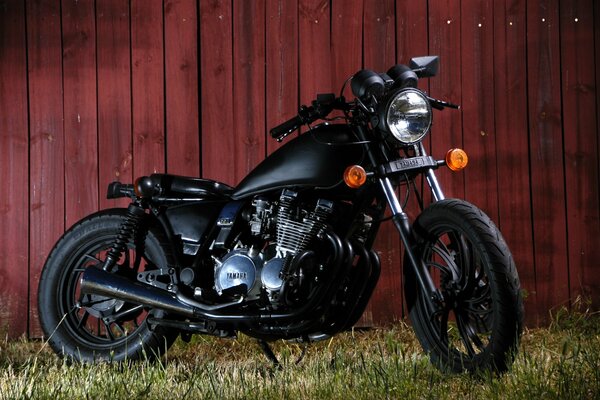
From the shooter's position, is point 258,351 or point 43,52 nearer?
point 258,351

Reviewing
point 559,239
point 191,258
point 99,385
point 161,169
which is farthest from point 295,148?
point 559,239

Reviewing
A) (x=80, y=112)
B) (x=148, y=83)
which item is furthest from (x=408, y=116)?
(x=80, y=112)

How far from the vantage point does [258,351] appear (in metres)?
4.88

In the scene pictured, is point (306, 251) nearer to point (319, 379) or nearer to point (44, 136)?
point (319, 379)

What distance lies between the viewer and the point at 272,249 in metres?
4.04

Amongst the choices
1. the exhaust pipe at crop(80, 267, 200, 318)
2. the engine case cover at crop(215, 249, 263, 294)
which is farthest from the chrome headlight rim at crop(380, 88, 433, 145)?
the exhaust pipe at crop(80, 267, 200, 318)

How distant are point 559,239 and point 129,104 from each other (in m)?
2.61

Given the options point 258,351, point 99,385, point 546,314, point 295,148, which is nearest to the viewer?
point 99,385

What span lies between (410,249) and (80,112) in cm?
256

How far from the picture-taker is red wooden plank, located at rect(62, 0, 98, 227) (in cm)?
541

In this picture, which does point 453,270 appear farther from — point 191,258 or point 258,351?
point 258,351

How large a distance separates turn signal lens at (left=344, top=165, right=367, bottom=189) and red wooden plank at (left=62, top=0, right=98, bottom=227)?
2.21 metres

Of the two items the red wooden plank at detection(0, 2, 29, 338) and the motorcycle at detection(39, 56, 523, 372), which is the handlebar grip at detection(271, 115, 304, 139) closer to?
the motorcycle at detection(39, 56, 523, 372)

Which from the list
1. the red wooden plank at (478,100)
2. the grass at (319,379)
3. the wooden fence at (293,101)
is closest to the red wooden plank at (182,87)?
the wooden fence at (293,101)
